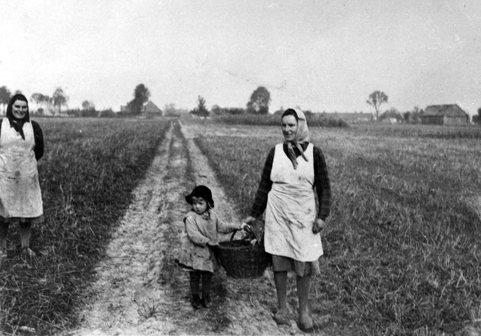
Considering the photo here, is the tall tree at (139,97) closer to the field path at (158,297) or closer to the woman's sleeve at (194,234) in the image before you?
the field path at (158,297)

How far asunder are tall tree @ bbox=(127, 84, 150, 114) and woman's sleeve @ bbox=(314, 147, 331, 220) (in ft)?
330

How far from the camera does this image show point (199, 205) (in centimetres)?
382

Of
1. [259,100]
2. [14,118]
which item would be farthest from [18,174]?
[259,100]

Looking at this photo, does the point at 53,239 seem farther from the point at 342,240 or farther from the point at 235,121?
the point at 235,121

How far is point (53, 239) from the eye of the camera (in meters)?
5.16

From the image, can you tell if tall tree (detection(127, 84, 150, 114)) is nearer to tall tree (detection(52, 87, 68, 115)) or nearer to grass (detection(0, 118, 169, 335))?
tall tree (detection(52, 87, 68, 115))

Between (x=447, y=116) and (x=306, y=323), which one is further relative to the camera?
(x=447, y=116)

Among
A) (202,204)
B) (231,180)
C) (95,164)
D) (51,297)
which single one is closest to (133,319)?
(51,297)

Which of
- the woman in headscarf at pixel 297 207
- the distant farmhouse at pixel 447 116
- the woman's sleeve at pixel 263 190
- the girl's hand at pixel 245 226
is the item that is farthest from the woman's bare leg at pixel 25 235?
the distant farmhouse at pixel 447 116

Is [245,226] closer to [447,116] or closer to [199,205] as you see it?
[199,205]

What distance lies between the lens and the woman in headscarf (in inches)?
136

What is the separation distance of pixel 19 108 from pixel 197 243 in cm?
265

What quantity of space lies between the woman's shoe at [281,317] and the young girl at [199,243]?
70cm

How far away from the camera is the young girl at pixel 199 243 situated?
375 centimetres
